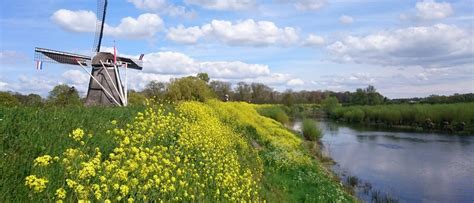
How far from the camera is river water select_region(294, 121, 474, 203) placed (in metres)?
18.2

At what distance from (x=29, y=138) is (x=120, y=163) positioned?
179cm

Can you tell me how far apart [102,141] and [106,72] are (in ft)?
66.3

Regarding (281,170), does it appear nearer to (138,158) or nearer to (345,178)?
(345,178)

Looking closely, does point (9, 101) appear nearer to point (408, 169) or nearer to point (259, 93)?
point (408, 169)

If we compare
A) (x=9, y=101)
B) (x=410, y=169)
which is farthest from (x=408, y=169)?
(x=9, y=101)

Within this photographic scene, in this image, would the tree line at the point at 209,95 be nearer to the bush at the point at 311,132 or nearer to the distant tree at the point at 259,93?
the distant tree at the point at 259,93

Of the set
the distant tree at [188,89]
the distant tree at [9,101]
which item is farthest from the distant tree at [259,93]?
the distant tree at [9,101]

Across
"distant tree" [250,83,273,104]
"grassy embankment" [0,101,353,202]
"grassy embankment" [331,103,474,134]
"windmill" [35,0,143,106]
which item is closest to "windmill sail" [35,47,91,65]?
"windmill" [35,0,143,106]

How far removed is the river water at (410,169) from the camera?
1825 centimetres

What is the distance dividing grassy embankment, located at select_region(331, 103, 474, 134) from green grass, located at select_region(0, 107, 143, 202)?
48294 mm

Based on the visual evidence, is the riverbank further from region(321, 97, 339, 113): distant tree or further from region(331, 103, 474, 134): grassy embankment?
region(321, 97, 339, 113): distant tree

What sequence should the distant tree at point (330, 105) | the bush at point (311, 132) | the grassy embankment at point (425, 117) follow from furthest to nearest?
the distant tree at point (330, 105), the grassy embankment at point (425, 117), the bush at point (311, 132)

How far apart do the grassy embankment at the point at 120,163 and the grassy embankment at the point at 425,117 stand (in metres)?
45.1

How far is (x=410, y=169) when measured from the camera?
77.4 feet
